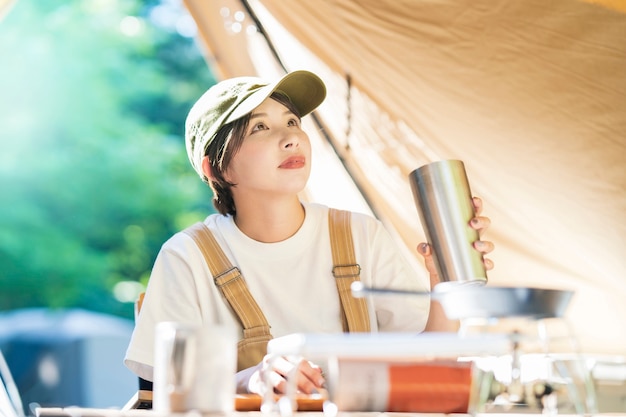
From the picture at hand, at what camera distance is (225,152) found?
1906 mm

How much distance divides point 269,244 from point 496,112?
0.61 meters

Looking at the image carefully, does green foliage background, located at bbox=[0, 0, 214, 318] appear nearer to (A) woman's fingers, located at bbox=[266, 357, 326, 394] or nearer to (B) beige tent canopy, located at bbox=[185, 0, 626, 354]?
(B) beige tent canopy, located at bbox=[185, 0, 626, 354]

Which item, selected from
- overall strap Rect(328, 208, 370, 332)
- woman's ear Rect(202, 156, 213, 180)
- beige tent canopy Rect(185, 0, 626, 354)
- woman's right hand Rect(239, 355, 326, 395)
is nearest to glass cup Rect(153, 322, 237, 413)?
woman's right hand Rect(239, 355, 326, 395)

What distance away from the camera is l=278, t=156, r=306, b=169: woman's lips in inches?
72.4

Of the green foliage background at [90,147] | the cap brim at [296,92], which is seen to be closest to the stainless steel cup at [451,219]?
the cap brim at [296,92]

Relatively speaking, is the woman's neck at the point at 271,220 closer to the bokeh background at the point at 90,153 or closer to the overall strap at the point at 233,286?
the overall strap at the point at 233,286

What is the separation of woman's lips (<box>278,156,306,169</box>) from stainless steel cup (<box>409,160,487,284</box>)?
405mm

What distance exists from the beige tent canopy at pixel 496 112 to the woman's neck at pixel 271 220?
48 centimetres

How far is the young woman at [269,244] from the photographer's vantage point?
179cm

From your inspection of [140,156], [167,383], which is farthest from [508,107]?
[140,156]

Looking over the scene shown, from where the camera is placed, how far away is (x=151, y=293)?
1.75 m

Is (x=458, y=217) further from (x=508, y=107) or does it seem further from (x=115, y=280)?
(x=115, y=280)

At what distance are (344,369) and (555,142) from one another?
1.04 m

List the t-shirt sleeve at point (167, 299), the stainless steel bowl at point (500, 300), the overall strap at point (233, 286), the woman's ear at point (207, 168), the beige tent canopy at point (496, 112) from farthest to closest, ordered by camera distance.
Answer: the woman's ear at point (207, 168) → the beige tent canopy at point (496, 112) → the overall strap at point (233, 286) → the t-shirt sleeve at point (167, 299) → the stainless steel bowl at point (500, 300)
